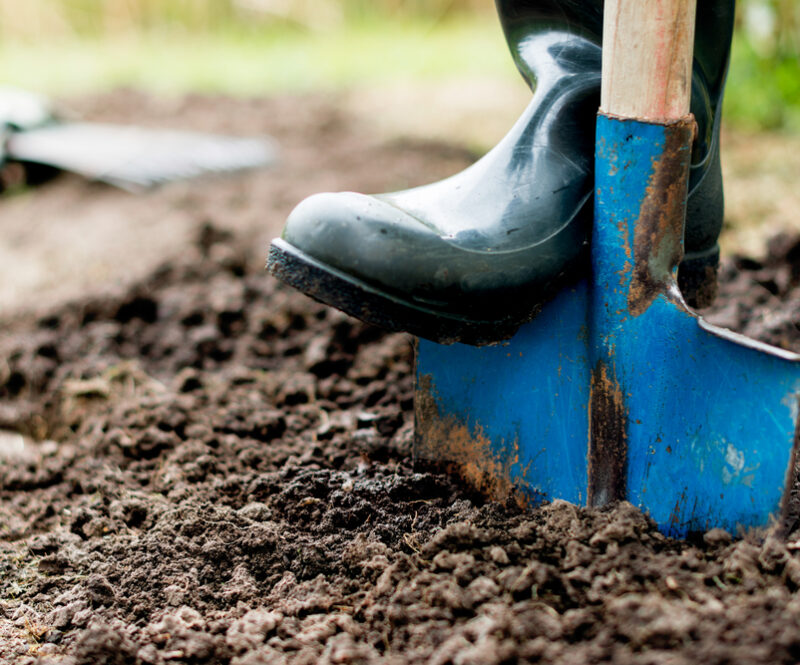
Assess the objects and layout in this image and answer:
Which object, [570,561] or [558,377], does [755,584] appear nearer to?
[570,561]

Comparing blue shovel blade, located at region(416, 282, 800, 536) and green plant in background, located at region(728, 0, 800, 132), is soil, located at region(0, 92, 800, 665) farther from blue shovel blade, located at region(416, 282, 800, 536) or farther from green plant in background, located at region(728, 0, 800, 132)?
green plant in background, located at region(728, 0, 800, 132)

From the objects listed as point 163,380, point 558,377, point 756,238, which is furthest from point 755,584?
point 756,238

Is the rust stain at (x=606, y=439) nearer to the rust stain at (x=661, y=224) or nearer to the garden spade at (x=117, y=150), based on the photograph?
the rust stain at (x=661, y=224)

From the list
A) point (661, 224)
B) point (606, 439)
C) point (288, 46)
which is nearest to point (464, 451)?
point (606, 439)

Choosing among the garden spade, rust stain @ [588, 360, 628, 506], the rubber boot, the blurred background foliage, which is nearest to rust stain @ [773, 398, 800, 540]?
rust stain @ [588, 360, 628, 506]

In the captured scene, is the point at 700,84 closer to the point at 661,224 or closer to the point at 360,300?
the point at 661,224

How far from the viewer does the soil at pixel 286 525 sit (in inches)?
39.6

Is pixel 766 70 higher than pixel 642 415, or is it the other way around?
pixel 766 70

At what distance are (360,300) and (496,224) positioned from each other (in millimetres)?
221

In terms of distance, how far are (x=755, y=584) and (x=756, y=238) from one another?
1745 mm

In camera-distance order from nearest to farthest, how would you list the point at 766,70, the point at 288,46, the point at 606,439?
the point at 606,439 < the point at 766,70 < the point at 288,46

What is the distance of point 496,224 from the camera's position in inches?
47.6

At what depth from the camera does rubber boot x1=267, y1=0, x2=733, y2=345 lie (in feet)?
3.83

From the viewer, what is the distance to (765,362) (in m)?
1.08
